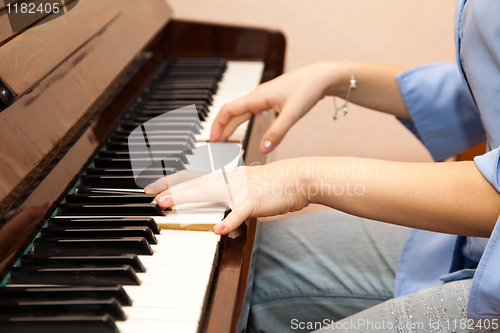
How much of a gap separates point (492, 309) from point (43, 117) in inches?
27.5

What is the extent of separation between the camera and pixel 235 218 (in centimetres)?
62

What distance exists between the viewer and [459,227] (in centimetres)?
62

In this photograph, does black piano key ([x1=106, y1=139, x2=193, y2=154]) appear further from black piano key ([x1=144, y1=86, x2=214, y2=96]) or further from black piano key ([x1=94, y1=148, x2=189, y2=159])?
black piano key ([x1=144, y1=86, x2=214, y2=96])

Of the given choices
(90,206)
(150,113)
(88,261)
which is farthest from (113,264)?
(150,113)

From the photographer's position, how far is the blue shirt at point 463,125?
59 centimetres

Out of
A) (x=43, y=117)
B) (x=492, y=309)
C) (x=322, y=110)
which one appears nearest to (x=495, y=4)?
(x=492, y=309)

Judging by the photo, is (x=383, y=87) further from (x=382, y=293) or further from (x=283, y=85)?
(x=382, y=293)

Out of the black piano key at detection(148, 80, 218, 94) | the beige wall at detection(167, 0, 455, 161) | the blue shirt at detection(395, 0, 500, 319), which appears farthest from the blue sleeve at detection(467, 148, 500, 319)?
the beige wall at detection(167, 0, 455, 161)

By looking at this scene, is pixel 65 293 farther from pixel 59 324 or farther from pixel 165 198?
pixel 165 198

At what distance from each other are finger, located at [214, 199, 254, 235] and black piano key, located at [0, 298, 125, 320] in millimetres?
176

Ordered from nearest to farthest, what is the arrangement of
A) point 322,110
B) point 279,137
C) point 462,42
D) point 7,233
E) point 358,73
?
point 7,233, point 462,42, point 279,137, point 358,73, point 322,110

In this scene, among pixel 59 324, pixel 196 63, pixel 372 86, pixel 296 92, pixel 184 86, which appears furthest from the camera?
pixel 196 63

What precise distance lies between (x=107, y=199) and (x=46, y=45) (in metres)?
0.28

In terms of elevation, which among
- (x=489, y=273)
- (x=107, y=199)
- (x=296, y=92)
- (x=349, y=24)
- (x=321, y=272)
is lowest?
(x=321, y=272)
